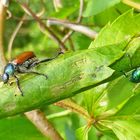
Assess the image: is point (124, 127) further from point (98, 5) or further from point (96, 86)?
point (98, 5)

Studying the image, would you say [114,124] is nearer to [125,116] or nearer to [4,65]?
[125,116]

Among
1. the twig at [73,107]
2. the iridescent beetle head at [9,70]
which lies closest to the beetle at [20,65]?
the iridescent beetle head at [9,70]

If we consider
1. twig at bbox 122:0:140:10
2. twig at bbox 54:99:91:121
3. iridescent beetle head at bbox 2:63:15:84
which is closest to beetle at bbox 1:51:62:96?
iridescent beetle head at bbox 2:63:15:84

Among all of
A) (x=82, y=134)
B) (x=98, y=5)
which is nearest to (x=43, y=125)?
(x=82, y=134)

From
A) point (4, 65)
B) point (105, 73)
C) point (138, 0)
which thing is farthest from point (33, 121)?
point (138, 0)

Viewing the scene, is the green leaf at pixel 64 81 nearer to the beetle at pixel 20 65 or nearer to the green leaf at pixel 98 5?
the beetle at pixel 20 65

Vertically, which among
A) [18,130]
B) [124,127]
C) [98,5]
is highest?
[98,5]

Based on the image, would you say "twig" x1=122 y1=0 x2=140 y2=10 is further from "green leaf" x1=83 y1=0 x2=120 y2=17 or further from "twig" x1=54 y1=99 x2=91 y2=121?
"twig" x1=54 y1=99 x2=91 y2=121

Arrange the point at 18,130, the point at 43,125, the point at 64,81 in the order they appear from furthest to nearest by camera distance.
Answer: the point at 18,130
the point at 43,125
the point at 64,81
